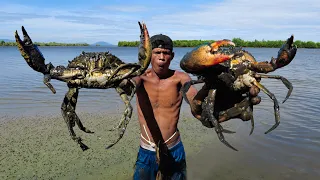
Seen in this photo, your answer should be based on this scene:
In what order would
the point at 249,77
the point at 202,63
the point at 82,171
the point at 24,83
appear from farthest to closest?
1. the point at 24,83
2. the point at 82,171
3. the point at 249,77
4. the point at 202,63

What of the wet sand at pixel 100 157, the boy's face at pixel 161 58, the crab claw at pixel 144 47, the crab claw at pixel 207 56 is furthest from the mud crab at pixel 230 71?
the wet sand at pixel 100 157

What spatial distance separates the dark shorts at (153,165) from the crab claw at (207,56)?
5.57ft

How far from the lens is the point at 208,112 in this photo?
4.07 meters

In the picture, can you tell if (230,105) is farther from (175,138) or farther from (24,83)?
(24,83)

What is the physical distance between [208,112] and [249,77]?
0.64 meters

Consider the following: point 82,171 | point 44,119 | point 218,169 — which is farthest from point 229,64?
point 44,119

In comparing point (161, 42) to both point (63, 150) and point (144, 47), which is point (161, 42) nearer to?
point (144, 47)

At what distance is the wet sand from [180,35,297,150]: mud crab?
3.53 m

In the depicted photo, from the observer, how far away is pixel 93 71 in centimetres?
440

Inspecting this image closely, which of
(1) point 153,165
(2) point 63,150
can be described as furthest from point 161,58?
(2) point 63,150

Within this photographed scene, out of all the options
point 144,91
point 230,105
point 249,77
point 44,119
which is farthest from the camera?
point 44,119

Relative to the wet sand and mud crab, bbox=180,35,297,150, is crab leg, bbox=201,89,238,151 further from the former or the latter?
the wet sand

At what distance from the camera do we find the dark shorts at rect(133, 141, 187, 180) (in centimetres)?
491

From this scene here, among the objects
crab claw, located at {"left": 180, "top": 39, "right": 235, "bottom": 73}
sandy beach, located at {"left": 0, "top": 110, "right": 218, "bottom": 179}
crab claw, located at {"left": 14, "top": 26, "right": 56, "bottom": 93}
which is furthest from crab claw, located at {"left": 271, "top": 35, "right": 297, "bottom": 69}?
sandy beach, located at {"left": 0, "top": 110, "right": 218, "bottom": 179}
